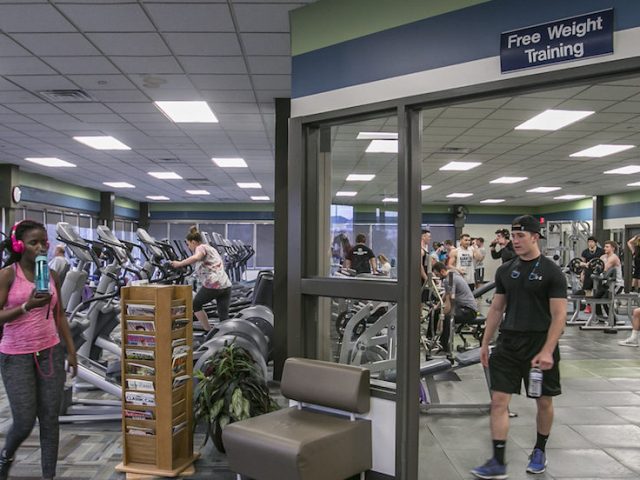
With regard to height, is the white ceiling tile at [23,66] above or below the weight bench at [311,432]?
above

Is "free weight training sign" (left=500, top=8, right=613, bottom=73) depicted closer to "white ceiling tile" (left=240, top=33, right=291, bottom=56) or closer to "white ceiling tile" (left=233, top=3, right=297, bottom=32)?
"white ceiling tile" (left=233, top=3, right=297, bottom=32)

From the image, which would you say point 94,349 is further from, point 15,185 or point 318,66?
point 15,185

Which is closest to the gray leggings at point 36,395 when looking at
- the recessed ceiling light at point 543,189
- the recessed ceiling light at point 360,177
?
the recessed ceiling light at point 360,177

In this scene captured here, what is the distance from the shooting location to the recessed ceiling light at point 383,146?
303cm

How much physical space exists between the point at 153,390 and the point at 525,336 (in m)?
2.20

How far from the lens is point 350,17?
10.5ft

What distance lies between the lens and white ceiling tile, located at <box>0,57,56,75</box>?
4.74 metres

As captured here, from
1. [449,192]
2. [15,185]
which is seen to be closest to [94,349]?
[15,185]

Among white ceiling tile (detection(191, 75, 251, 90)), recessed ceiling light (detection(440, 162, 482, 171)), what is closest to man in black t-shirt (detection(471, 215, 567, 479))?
white ceiling tile (detection(191, 75, 251, 90))

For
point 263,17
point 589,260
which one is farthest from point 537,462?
point 589,260

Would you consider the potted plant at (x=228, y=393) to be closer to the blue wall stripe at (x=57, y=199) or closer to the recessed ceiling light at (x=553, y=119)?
the recessed ceiling light at (x=553, y=119)

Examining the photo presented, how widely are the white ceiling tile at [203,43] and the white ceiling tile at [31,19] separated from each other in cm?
76

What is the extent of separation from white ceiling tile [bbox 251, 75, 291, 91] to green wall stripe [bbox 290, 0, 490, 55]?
151 cm

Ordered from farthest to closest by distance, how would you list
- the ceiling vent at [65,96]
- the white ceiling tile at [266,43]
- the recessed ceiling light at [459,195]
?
the recessed ceiling light at [459,195] < the ceiling vent at [65,96] < the white ceiling tile at [266,43]
